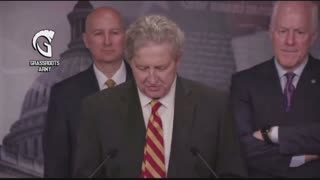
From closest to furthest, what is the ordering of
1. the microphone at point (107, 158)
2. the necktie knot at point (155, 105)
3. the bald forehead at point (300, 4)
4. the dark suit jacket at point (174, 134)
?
the microphone at point (107, 158) < the dark suit jacket at point (174, 134) < the necktie knot at point (155, 105) < the bald forehead at point (300, 4)

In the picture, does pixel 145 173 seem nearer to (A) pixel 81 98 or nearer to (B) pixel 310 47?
(A) pixel 81 98

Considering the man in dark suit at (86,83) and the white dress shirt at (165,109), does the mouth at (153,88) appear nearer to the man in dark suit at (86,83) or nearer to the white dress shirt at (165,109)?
the white dress shirt at (165,109)

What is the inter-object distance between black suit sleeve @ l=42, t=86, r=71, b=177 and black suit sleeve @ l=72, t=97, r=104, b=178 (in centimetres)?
47

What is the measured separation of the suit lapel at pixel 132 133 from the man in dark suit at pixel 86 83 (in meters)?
0.35

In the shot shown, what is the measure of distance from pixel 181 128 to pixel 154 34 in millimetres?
403

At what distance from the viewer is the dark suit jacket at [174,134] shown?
6.86ft

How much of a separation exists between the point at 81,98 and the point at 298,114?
1.01m

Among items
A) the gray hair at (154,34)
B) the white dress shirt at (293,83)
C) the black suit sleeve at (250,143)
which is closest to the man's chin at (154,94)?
the gray hair at (154,34)

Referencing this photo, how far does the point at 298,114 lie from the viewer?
8.61ft

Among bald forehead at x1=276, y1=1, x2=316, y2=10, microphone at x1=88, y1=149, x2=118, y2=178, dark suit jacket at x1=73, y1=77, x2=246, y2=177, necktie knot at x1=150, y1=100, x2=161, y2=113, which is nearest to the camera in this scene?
microphone at x1=88, y1=149, x2=118, y2=178

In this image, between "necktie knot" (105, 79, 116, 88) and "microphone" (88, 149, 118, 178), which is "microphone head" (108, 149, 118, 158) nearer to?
"microphone" (88, 149, 118, 178)

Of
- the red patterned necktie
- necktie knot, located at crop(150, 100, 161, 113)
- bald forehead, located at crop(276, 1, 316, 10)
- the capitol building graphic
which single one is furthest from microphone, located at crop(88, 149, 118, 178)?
bald forehead, located at crop(276, 1, 316, 10)

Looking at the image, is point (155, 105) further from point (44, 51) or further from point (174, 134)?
point (44, 51)

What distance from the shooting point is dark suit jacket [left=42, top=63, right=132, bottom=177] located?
2.61 meters
